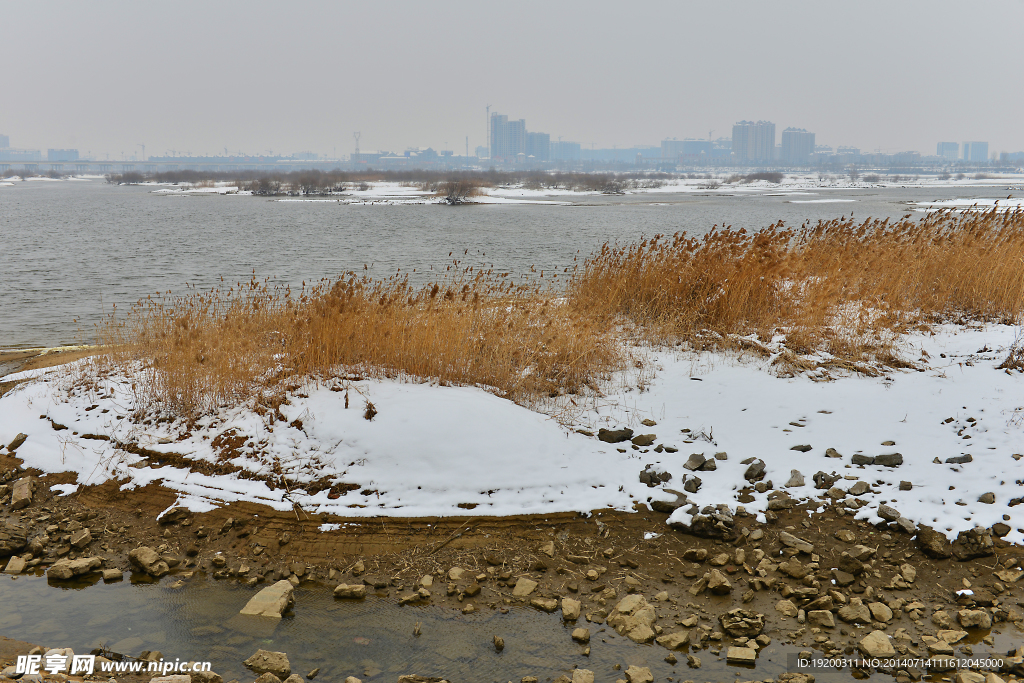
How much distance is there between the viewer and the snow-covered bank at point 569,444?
6.16 meters

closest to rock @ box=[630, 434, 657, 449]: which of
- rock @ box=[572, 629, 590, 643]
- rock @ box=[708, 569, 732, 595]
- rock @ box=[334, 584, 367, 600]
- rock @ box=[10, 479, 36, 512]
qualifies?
rock @ box=[708, 569, 732, 595]

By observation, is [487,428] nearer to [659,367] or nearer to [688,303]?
[659,367]

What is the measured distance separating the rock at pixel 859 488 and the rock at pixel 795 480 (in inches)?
16.5

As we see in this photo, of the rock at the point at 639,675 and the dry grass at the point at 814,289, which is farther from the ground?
the dry grass at the point at 814,289

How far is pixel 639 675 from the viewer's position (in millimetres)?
4129

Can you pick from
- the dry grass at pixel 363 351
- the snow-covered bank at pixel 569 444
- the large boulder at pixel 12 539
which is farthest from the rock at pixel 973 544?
the large boulder at pixel 12 539

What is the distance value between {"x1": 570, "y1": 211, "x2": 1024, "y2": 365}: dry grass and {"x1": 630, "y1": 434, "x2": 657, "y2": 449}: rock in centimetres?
302

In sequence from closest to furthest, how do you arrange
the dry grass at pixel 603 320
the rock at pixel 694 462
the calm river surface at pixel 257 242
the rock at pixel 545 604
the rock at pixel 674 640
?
1. the rock at pixel 674 640
2. the rock at pixel 545 604
3. the rock at pixel 694 462
4. the dry grass at pixel 603 320
5. the calm river surface at pixel 257 242

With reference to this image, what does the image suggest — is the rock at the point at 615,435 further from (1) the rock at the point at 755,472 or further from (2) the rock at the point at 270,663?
(2) the rock at the point at 270,663

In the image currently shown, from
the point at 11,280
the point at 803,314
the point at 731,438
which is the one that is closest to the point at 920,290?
the point at 803,314

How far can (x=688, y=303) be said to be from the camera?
10.7 metres

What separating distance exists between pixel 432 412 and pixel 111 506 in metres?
3.11

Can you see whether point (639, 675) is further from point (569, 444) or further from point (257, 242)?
point (257, 242)

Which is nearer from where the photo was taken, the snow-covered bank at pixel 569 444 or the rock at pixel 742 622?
the rock at pixel 742 622
